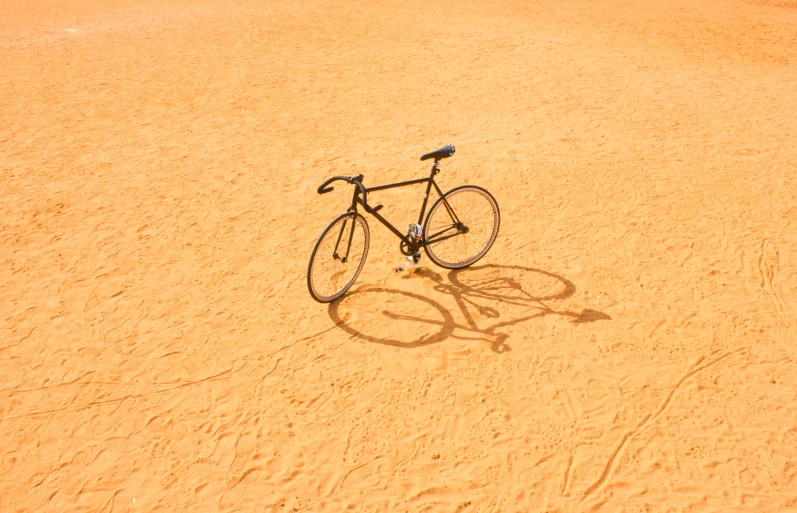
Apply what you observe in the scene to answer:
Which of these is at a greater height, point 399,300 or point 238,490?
point 399,300

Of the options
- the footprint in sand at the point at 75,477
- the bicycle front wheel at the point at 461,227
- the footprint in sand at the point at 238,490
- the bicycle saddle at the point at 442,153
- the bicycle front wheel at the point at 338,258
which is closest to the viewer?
the footprint in sand at the point at 238,490

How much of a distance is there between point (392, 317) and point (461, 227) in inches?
53.7

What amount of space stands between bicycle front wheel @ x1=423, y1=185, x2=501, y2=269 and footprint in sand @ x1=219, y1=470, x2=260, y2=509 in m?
3.12

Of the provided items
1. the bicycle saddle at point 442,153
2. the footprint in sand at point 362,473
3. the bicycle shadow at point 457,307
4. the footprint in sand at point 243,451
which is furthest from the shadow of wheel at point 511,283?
the footprint in sand at point 243,451

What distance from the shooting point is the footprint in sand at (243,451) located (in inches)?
189

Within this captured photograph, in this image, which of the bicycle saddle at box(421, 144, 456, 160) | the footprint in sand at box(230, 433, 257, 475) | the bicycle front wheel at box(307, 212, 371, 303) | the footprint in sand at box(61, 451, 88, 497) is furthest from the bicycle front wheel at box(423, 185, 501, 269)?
the footprint in sand at box(61, 451, 88, 497)

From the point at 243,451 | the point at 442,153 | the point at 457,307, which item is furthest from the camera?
the point at 457,307

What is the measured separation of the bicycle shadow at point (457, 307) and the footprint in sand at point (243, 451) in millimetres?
1578

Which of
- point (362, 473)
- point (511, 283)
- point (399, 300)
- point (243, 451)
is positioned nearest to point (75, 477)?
point (243, 451)

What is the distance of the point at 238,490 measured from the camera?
4648mm

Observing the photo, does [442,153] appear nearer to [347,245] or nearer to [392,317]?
[347,245]

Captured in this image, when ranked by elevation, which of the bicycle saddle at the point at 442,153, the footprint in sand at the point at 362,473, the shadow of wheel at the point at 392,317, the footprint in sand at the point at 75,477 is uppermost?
the bicycle saddle at the point at 442,153

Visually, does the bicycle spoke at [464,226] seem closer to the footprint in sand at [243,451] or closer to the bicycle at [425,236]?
the bicycle at [425,236]

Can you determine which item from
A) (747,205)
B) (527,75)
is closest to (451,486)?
(747,205)
